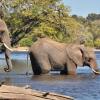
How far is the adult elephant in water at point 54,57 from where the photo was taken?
107ft

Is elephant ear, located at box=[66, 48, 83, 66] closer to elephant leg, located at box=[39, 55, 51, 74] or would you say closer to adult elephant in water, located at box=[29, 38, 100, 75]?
adult elephant in water, located at box=[29, 38, 100, 75]

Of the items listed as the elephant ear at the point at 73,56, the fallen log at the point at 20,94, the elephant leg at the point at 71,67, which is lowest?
the elephant leg at the point at 71,67

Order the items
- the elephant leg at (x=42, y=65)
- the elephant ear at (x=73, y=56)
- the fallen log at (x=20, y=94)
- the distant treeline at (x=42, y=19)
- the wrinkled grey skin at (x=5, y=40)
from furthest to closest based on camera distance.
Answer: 1. the distant treeline at (x=42, y=19)
2. the elephant ear at (x=73, y=56)
3. the elephant leg at (x=42, y=65)
4. the wrinkled grey skin at (x=5, y=40)
5. the fallen log at (x=20, y=94)

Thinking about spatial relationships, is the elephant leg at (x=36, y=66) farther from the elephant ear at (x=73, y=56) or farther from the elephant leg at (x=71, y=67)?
the elephant ear at (x=73, y=56)

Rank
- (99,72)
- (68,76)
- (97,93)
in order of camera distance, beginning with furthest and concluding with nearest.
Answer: (99,72) → (68,76) → (97,93)

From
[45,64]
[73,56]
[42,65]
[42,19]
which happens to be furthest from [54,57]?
[42,19]

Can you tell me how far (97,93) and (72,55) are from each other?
9.95 metres

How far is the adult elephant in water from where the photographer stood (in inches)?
1284

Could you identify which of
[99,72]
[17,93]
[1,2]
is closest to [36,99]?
[17,93]

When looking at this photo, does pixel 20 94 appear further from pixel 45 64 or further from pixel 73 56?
pixel 73 56

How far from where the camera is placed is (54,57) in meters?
32.8

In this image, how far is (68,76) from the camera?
3142cm

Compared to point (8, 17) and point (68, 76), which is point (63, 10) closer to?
point (8, 17)

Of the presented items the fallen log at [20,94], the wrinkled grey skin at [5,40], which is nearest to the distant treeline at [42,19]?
the wrinkled grey skin at [5,40]
